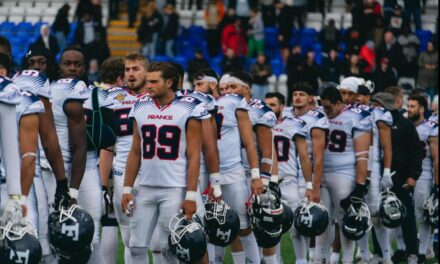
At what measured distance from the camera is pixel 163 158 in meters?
8.16

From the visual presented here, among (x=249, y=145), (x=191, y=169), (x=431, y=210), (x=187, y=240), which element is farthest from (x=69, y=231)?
(x=431, y=210)

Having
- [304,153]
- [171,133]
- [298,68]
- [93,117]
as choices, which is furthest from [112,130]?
[298,68]

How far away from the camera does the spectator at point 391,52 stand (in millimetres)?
20812

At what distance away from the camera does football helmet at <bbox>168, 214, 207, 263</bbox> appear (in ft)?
25.8

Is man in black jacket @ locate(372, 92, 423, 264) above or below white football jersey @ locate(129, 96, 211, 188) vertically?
below

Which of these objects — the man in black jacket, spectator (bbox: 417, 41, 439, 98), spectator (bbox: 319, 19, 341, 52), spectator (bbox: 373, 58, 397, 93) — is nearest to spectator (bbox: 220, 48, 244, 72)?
spectator (bbox: 319, 19, 341, 52)

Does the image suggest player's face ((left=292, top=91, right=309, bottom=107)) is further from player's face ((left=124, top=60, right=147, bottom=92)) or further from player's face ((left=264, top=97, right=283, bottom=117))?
player's face ((left=124, top=60, right=147, bottom=92))

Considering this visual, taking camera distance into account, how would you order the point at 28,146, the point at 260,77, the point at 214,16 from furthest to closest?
the point at 214,16
the point at 260,77
the point at 28,146

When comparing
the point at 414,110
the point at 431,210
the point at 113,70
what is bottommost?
the point at 431,210

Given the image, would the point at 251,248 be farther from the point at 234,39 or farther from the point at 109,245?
the point at 234,39

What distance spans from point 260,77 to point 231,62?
785 millimetres

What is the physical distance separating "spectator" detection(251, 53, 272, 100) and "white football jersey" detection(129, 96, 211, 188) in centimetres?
1191

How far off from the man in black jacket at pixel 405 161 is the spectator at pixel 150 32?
11.0 metres

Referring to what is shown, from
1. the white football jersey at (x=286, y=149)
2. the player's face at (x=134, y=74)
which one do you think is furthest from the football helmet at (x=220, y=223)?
the white football jersey at (x=286, y=149)
